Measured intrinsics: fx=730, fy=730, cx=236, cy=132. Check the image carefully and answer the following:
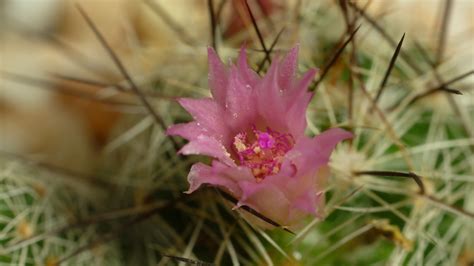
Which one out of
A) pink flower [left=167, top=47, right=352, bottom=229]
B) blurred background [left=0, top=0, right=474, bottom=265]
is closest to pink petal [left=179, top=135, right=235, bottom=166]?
pink flower [left=167, top=47, right=352, bottom=229]

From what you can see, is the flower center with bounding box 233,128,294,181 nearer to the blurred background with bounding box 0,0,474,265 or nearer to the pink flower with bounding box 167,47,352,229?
the pink flower with bounding box 167,47,352,229

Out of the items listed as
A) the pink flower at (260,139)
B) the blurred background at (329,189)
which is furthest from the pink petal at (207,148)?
the blurred background at (329,189)

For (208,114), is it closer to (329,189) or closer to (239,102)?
(239,102)

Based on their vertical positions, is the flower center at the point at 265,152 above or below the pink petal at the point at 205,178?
above

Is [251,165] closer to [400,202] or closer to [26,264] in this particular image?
[400,202]

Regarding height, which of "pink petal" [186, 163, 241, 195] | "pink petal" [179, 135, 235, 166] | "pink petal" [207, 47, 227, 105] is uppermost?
"pink petal" [207, 47, 227, 105]

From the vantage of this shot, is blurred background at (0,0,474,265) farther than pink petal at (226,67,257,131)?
Yes

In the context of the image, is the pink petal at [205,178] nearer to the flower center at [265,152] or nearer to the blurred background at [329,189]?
the flower center at [265,152]
